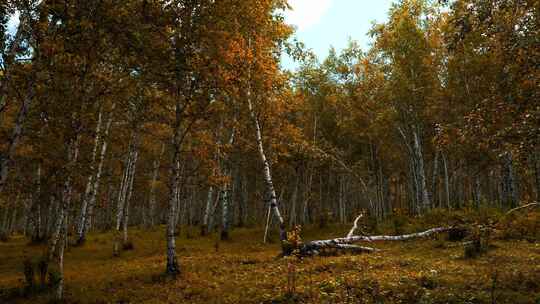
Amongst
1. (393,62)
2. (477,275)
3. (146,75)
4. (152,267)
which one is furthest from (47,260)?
(393,62)

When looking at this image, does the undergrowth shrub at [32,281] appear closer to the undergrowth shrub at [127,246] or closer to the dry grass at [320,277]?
the dry grass at [320,277]

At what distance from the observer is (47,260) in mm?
15352

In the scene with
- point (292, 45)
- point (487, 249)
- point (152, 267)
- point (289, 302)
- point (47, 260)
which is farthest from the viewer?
point (292, 45)

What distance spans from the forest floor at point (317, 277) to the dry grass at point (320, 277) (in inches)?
1.2

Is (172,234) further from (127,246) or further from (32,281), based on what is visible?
(127,246)

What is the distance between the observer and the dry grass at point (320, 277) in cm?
1103

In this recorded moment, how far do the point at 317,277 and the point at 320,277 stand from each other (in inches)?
4.4

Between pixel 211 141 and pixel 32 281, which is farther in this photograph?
pixel 211 141

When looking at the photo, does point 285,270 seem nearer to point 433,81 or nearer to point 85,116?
point 85,116

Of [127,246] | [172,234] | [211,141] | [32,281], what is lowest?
[32,281]

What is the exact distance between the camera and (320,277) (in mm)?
13906

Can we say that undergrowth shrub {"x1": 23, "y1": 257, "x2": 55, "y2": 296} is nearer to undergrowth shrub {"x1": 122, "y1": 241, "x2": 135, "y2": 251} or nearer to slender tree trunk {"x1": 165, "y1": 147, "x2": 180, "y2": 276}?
slender tree trunk {"x1": 165, "y1": 147, "x2": 180, "y2": 276}

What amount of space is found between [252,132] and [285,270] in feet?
62.0

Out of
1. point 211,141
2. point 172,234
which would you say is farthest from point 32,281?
point 211,141
